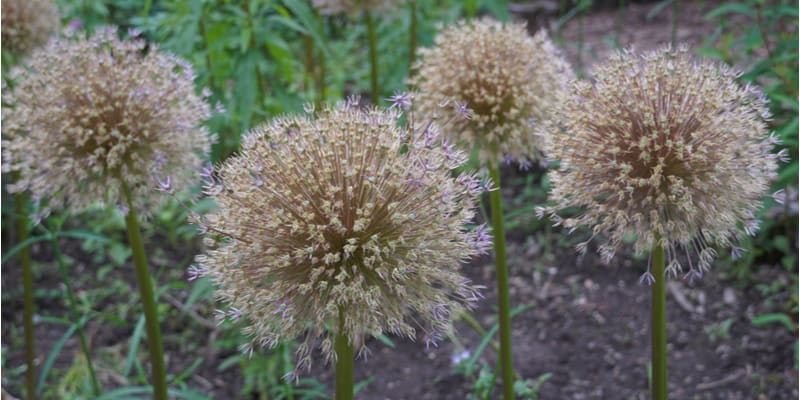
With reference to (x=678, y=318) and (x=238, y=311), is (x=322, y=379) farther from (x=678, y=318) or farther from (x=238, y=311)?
(x=238, y=311)

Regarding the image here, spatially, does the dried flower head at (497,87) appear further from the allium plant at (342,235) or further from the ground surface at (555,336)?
the ground surface at (555,336)

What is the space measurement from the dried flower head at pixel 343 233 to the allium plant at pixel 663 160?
1.23ft

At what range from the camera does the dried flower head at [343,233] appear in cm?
196

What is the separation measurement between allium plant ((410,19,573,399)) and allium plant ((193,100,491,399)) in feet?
2.62

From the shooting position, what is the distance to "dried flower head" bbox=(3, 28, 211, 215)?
2684mm

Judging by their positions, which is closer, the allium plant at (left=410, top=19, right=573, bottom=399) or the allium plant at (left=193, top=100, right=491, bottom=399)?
the allium plant at (left=193, top=100, right=491, bottom=399)

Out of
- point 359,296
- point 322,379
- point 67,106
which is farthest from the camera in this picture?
point 322,379

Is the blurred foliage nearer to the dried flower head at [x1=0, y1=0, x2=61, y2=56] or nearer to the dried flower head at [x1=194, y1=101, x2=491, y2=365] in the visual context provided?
the dried flower head at [x1=194, y1=101, x2=491, y2=365]

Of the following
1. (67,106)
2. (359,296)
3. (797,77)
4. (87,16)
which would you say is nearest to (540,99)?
(359,296)

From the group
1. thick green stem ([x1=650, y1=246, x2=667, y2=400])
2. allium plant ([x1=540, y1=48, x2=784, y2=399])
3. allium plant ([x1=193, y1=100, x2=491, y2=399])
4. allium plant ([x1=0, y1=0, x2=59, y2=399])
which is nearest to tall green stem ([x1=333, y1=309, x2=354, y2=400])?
allium plant ([x1=193, y1=100, x2=491, y2=399])

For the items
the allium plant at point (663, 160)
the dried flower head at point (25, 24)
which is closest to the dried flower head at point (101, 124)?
the dried flower head at point (25, 24)

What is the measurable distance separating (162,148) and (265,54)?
6.03 ft

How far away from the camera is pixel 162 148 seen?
2.78 m

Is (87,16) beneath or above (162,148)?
above
